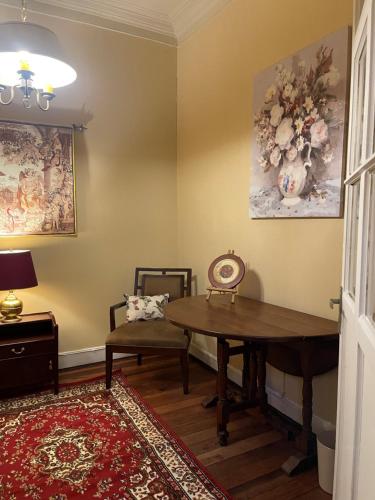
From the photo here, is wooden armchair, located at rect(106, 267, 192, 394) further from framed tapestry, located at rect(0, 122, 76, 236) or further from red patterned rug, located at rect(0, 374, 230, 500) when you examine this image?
framed tapestry, located at rect(0, 122, 76, 236)

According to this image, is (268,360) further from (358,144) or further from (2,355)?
(2,355)

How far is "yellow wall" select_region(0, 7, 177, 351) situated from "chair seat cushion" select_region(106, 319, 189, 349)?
0.67 meters

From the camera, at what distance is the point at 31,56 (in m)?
1.98

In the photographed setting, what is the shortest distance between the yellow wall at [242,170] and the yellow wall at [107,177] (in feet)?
0.64

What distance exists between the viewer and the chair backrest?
130 inches

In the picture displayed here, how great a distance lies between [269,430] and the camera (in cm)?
228

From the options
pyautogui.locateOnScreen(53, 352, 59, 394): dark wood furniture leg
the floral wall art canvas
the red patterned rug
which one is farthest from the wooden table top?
pyautogui.locateOnScreen(53, 352, 59, 394): dark wood furniture leg

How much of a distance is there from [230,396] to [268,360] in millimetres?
463

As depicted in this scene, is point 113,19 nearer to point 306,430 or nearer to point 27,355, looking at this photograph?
point 27,355

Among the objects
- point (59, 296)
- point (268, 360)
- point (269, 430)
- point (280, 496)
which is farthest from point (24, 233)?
point (280, 496)

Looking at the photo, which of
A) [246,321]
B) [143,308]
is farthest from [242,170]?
[143,308]

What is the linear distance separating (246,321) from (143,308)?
127cm

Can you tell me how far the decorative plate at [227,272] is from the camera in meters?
2.49

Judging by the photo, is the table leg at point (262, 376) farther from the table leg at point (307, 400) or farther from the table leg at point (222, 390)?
the table leg at point (307, 400)
